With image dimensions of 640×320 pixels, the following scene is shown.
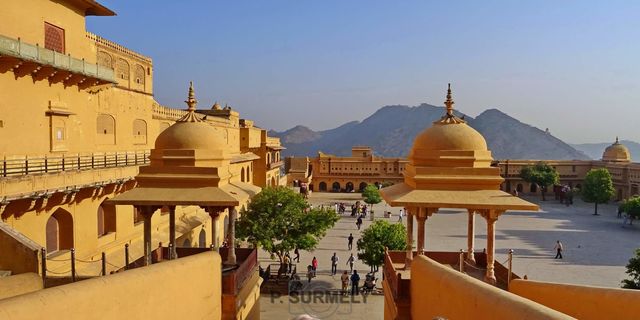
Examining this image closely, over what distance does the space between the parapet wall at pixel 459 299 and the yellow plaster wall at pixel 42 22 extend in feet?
43.9

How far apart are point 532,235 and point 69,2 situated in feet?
100

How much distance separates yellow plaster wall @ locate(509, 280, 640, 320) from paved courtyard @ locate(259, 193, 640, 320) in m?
10.0

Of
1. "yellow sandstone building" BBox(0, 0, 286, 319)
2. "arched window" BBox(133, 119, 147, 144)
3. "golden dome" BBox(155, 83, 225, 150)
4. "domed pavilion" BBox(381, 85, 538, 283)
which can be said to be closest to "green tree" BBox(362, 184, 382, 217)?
"yellow sandstone building" BBox(0, 0, 286, 319)

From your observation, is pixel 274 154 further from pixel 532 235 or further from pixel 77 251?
pixel 77 251

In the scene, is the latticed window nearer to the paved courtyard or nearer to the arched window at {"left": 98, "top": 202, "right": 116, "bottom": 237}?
the arched window at {"left": 98, "top": 202, "right": 116, "bottom": 237}

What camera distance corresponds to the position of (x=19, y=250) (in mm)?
9125

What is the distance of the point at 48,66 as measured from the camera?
14250mm

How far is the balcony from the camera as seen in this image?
1283 centimetres

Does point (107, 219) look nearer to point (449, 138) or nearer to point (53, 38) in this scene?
point (53, 38)

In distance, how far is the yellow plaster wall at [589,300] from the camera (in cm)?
533

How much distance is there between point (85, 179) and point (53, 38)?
5176mm

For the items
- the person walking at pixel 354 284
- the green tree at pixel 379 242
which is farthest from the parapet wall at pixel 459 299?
the green tree at pixel 379 242

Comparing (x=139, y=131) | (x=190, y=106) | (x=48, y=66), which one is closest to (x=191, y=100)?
(x=190, y=106)

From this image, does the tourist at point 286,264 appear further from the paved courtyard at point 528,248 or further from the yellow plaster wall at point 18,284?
the yellow plaster wall at point 18,284
